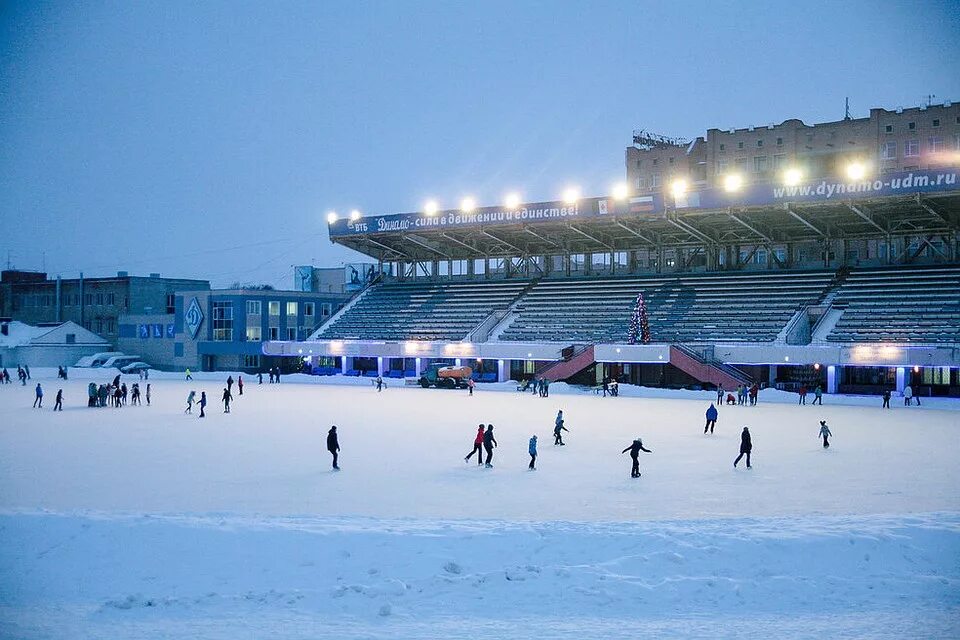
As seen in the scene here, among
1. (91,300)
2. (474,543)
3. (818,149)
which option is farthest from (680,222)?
(91,300)

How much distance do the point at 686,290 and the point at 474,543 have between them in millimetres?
51071

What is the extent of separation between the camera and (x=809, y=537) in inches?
503

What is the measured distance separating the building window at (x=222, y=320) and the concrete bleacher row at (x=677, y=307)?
36.0 ft

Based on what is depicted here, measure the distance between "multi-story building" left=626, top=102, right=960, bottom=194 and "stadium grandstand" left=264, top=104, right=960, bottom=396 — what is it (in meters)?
1.78

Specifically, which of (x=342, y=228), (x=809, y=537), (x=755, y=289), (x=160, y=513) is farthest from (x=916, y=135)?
(x=160, y=513)

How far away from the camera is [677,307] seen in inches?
2296

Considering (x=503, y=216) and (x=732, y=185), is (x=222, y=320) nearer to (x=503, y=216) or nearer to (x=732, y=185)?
(x=503, y=216)

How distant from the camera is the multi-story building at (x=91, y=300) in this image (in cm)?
8644

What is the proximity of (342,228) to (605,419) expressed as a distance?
46147 millimetres

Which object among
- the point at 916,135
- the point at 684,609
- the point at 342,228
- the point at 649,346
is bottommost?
the point at 684,609

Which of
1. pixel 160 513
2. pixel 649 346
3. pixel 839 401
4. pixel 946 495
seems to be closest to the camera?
pixel 160 513

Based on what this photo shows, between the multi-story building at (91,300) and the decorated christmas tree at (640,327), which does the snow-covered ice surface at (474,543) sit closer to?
the decorated christmas tree at (640,327)

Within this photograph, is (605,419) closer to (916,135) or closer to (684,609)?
(684,609)

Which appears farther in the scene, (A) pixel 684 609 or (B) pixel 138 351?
(B) pixel 138 351
